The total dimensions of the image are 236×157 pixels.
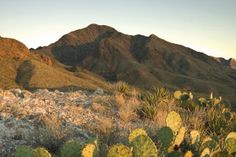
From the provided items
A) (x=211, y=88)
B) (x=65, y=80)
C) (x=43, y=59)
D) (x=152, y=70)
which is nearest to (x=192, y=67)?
(x=152, y=70)

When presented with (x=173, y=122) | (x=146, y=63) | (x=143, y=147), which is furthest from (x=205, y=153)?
(x=146, y=63)

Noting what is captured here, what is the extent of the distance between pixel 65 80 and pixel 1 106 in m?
48.1

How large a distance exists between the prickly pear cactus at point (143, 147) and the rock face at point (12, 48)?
201ft

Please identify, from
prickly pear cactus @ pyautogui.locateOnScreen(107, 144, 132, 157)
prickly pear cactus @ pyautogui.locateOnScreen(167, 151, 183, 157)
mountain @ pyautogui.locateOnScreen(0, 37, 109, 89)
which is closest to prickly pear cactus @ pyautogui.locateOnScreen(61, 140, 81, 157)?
prickly pear cactus @ pyautogui.locateOnScreen(107, 144, 132, 157)

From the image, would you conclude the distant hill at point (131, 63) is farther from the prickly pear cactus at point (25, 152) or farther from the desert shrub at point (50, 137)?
the prickly pear cactus at point (25, 152)

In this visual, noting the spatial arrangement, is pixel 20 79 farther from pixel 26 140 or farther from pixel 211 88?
pixel 211 88

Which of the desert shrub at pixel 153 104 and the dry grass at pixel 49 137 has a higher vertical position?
the desert shrub at pixel 153 104

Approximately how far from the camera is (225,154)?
6562 millimetres

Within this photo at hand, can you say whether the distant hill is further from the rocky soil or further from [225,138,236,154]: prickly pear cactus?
[225,138,236,154]: prickly pear cactus

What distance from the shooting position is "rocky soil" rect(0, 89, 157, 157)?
23.8ft

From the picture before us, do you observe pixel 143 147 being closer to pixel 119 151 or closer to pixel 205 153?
pixel 119 151

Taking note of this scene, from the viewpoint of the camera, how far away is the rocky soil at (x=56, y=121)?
7.25 m

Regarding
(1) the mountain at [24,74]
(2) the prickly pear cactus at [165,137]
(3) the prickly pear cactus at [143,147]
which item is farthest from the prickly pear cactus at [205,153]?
Result: (1) the mountain at [24,74]

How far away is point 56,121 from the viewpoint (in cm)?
807
